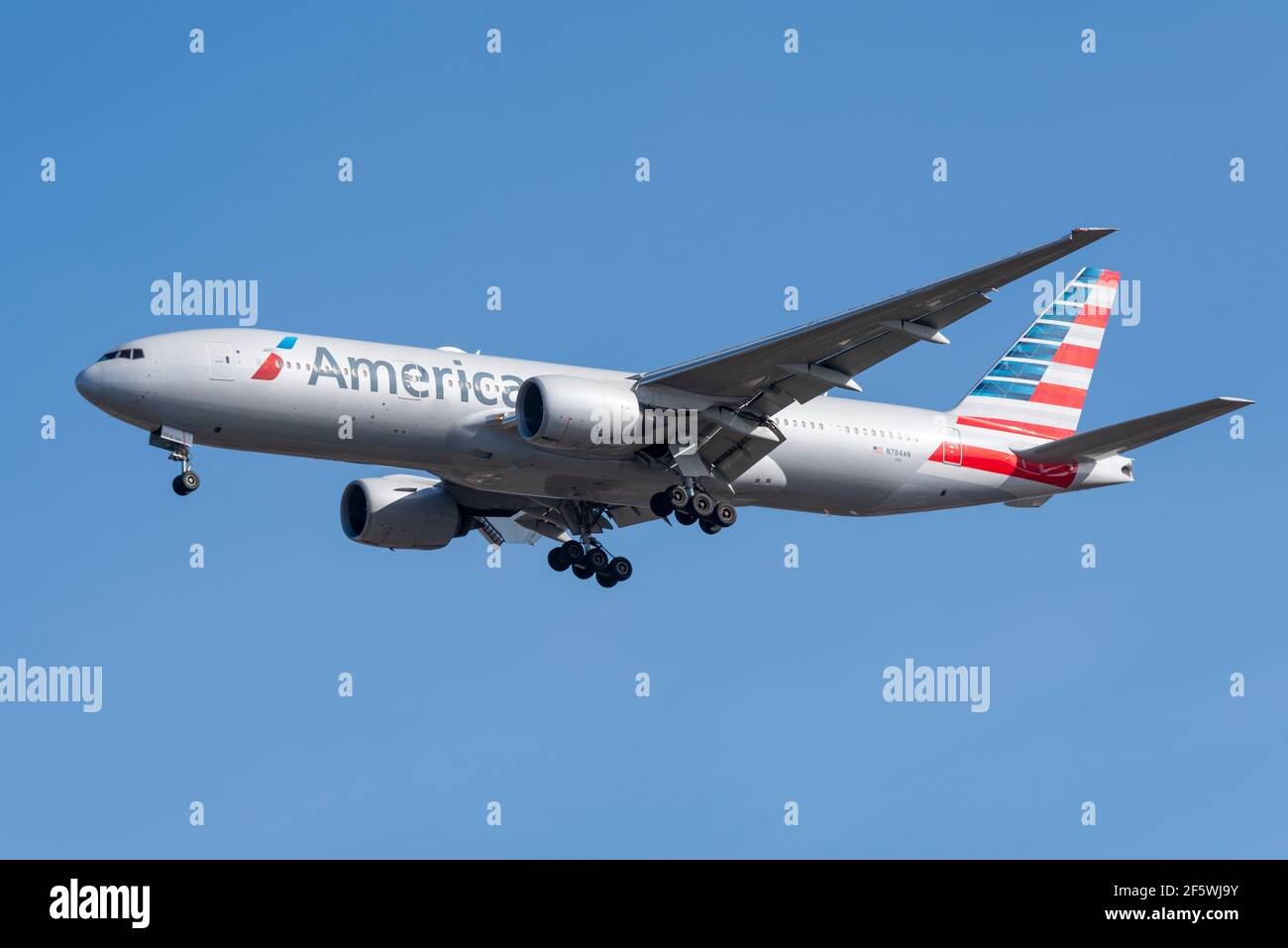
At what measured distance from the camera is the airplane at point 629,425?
3809 centimetres

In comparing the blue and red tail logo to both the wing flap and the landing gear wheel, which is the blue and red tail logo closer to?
the landing gear wheel

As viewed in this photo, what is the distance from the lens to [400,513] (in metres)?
46.1

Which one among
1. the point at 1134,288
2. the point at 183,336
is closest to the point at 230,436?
the point at 183,336

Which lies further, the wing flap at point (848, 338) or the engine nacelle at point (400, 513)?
Answer: the engine nacelle at point (400, 513)

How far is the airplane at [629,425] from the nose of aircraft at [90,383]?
0.26 feet

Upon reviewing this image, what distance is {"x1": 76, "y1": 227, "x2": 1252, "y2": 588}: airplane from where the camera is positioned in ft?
125

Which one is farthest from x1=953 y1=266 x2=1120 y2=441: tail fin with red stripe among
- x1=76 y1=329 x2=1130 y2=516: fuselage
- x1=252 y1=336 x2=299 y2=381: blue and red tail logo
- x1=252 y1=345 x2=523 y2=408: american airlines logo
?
x1=252 y1=336 x2=299 y2=381: blue and red tail logo

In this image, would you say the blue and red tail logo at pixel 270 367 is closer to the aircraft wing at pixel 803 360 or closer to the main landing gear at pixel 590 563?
the aircraft wing at pixel 803 360

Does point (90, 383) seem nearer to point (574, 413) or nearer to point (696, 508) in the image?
point (574, 413)

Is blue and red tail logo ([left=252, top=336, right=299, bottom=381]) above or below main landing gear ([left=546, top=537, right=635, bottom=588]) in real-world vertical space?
above

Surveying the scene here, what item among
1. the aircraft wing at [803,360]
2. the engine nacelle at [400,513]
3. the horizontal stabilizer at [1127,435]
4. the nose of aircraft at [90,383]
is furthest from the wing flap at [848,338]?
the nose of aircraft at [90,383]

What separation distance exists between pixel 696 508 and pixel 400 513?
841 cm

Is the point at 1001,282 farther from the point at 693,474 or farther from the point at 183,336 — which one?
the point at 183,336

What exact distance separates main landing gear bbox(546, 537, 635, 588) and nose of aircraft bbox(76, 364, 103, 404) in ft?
42.9
